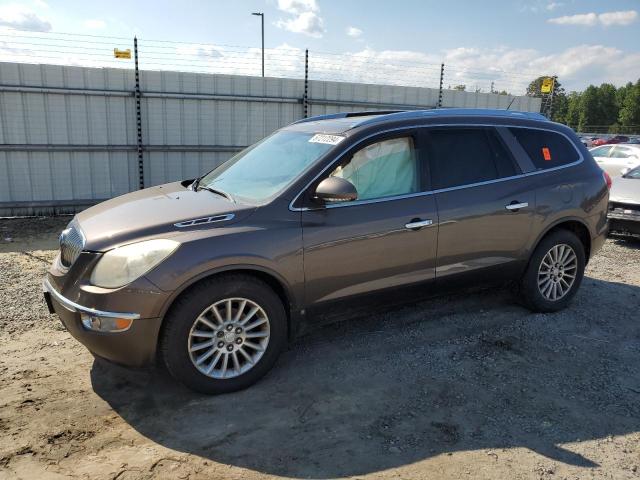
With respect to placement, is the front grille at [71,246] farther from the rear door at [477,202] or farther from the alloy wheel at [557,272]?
the alloy wheel at [557,272]

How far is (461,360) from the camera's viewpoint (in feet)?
13.1

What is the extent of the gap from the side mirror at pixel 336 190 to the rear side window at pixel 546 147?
6.54 feet

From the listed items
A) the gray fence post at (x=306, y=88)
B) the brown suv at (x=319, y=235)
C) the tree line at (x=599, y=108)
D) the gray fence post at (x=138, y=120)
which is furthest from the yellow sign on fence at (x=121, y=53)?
the tree line at (x=599, y=108)

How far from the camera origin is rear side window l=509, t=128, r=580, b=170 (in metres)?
4.71

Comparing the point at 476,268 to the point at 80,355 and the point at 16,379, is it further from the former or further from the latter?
the point at 16,379

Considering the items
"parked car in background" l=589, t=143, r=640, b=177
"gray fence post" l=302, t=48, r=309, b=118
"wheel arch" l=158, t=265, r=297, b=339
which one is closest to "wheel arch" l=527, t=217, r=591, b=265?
"wheel arch" l=158, t=265, r=297, b=339

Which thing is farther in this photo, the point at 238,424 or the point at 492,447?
the point at 238,424

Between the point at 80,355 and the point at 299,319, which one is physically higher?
the point at 299,319

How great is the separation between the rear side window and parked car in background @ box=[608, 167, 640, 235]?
3584mm

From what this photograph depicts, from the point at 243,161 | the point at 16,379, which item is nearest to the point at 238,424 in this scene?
the point at 16,379

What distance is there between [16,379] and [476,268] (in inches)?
143

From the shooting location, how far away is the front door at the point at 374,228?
3650 mm

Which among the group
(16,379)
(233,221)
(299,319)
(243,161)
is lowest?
(16,379)

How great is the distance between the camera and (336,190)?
11.5 feet
